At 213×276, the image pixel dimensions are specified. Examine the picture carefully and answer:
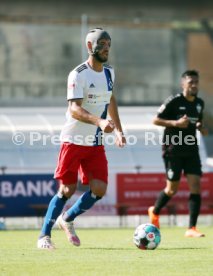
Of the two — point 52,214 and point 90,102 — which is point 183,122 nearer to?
point 90,102

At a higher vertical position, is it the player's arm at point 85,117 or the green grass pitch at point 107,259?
the player's arm at point 85,117

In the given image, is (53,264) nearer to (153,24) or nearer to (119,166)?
(119,166)

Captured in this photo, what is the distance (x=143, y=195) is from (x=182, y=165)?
5.80 metres

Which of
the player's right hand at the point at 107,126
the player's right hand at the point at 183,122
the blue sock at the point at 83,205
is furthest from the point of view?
the player's right hand at the point at 183,122

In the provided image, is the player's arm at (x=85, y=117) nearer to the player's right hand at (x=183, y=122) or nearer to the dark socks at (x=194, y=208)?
the player's right hand at (x=183, y=122)

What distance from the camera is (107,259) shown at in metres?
10.1

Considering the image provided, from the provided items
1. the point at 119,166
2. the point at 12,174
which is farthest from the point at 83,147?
the point at 119,166

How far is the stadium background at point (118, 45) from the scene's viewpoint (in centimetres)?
4275

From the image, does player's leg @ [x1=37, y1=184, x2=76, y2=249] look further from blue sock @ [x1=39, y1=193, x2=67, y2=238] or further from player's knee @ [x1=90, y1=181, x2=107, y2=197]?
player's knee @ [x1=90, y1=181, x2=107, y2=197]

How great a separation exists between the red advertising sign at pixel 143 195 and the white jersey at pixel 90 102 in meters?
8.64

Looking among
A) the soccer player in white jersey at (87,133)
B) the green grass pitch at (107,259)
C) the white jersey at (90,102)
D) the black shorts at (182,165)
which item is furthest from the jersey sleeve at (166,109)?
the white jersey at (90,102)

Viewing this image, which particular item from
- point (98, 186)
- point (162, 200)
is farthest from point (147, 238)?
point (162, 200)

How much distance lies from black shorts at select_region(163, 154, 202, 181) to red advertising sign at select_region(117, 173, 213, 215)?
18.1ft

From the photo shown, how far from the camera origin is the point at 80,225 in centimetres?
2139
